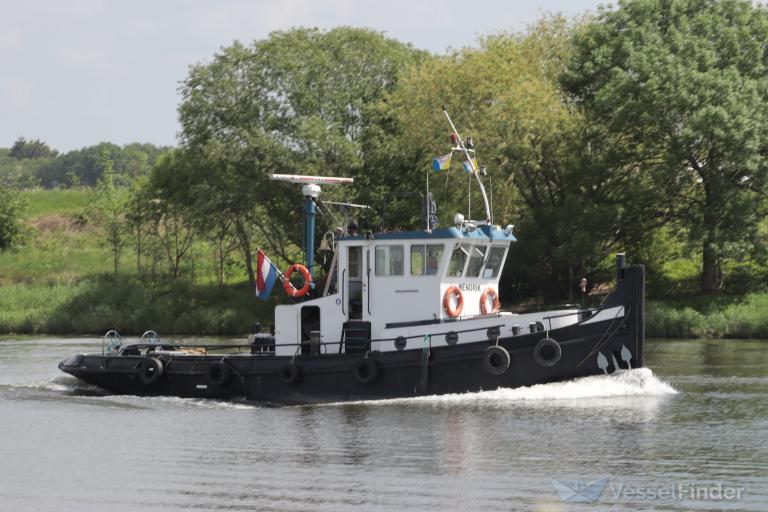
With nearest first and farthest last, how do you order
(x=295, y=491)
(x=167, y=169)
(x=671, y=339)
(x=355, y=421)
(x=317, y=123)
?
(x=295, y=491) < (x=355, y=421) < (x=671, y=339) < (x=317, y=123) < (x=167, y=169)

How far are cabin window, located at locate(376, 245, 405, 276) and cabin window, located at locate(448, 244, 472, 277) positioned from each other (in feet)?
2.83

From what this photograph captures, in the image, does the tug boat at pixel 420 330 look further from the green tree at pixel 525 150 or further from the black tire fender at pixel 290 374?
the green tree at pixel 525 150

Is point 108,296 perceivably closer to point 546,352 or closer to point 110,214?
point 110,214

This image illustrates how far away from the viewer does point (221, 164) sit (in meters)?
48.2

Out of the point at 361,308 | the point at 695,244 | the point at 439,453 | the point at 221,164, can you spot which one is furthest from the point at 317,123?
the point at 439,453

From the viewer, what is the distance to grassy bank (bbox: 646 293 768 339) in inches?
1548

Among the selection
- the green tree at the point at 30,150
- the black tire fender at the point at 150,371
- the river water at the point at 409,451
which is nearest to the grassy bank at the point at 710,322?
the river water at the point at 409,451

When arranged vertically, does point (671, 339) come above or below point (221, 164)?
below

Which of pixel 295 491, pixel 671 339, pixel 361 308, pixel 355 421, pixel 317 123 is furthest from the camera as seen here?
pixel 317 123

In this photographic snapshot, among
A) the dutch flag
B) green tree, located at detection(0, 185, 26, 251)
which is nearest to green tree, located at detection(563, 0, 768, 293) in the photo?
the dutch flag

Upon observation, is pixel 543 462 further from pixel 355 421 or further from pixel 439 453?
pixel 355 421

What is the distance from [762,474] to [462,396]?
22.7ft

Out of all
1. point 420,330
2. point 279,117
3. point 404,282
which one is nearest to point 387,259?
point 404,282

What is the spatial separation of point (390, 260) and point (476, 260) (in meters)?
1.55
